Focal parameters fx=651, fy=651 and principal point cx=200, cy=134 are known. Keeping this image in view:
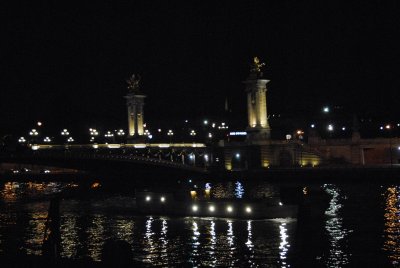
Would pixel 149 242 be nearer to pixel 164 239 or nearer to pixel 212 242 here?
pixel 164 239

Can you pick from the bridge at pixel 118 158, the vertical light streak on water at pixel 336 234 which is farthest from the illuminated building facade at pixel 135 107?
the vertical light streak on water at pixel 336 234

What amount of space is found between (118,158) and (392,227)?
3440cm

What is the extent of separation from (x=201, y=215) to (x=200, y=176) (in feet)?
96.3

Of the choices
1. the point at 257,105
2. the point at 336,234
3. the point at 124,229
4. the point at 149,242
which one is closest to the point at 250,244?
the point at 336,234

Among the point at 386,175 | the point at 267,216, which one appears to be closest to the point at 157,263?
the point at 267,216

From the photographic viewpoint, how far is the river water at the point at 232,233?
2809 cm

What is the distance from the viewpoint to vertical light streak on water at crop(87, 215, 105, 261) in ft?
98.0

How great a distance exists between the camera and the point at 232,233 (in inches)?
1363

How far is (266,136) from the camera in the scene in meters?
76.9

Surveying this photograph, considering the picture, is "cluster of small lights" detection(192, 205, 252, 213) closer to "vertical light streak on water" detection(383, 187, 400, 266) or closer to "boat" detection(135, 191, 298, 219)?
"boat" detection(135, 191, 298, 219)

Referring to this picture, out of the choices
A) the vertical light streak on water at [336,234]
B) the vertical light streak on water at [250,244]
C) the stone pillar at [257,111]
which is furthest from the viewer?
the stone pillar at [257,111]

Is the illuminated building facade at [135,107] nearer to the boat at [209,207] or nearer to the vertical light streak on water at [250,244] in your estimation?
the boat at [209,207]

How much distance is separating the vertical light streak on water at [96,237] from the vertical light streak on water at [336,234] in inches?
398

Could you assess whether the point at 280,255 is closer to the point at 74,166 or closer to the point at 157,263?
the point at 157,263
